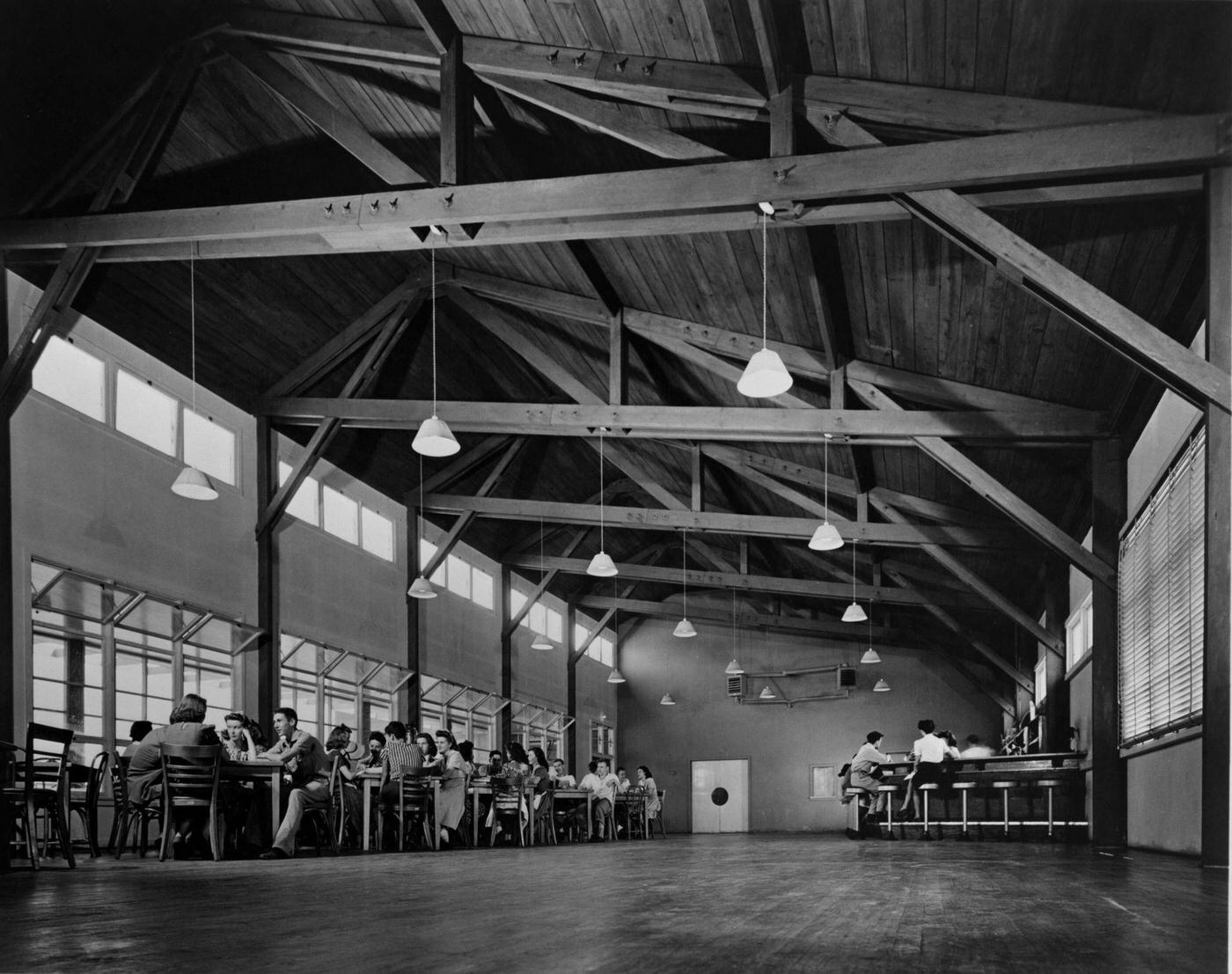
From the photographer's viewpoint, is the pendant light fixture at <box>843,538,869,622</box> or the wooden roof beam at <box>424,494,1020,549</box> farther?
the pendant light fixture at <box>843,538,869,622</box>

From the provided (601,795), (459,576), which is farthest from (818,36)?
(459,576)

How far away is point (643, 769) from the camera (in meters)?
17.0

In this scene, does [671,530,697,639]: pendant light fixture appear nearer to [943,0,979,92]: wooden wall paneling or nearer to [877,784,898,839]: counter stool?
[877,784,898,839]: counter stool

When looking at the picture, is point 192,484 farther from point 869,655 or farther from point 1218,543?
point 869,655

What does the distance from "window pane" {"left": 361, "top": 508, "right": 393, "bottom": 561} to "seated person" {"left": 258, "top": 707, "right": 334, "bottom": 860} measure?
5.52 m

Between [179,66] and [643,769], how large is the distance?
11684 mm

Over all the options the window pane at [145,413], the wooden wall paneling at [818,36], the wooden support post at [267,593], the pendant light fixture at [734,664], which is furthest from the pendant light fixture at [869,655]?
the wooden wall paneling at [818,36]

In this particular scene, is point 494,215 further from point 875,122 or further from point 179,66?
point 179,66

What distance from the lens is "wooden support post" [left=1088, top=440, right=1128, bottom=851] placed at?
945 cm

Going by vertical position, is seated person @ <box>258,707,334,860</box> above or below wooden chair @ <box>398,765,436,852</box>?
above

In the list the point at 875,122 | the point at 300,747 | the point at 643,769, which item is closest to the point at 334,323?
the point at 300,747

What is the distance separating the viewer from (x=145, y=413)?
1017 cm

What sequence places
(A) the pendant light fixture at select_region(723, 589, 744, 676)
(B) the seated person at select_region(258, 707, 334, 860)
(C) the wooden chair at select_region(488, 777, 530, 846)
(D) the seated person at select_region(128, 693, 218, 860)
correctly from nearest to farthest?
(D) the seated person at select_region(128, 693, 218, 860) < (B) the seated person at select_region(258, 707, 334, 860) < (C) the wooden chair at select_region(488, 777, 530, 846) < (A) the pendant light fixture at select_region(723, 589, 744, 676)

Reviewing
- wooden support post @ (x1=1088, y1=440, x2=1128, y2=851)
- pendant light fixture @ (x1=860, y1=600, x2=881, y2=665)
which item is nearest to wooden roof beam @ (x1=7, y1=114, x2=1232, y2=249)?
wooden support post @ (x1=1088, y1=440, x2=1128, y2=851)
